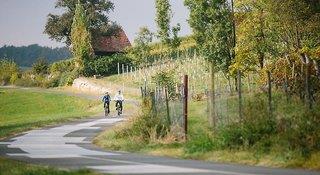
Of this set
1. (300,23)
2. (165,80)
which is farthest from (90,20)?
(300,23)

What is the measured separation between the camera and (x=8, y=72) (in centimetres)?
8794

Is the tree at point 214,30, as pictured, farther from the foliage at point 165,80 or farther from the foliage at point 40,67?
the foliage at point 40,67

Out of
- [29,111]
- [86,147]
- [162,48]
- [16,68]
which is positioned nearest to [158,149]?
[86,147]

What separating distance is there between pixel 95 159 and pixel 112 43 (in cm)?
7192

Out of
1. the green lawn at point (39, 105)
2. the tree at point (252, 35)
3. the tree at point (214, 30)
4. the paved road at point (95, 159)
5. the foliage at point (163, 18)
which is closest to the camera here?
the paved road at point (95, 159)

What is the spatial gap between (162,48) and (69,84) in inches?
556

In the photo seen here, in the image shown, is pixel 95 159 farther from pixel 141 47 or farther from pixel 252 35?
pixel 141 47

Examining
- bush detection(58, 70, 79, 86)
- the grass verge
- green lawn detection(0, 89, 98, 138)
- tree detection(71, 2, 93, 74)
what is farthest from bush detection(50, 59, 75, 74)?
the grass verge

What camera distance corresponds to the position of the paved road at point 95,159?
13.0m

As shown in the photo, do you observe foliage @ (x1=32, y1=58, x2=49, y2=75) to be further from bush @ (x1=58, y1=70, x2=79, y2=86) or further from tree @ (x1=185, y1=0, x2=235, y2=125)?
tree @ (x1=185, y1=0, x2=235, y2=125)

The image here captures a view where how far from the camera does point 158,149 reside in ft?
61.3

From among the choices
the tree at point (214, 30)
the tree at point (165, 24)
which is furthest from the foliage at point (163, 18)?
the tree at point (214, 30)

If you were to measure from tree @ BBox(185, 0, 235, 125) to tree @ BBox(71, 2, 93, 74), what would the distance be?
3199cm

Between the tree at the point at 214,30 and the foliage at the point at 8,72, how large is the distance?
161 feet
